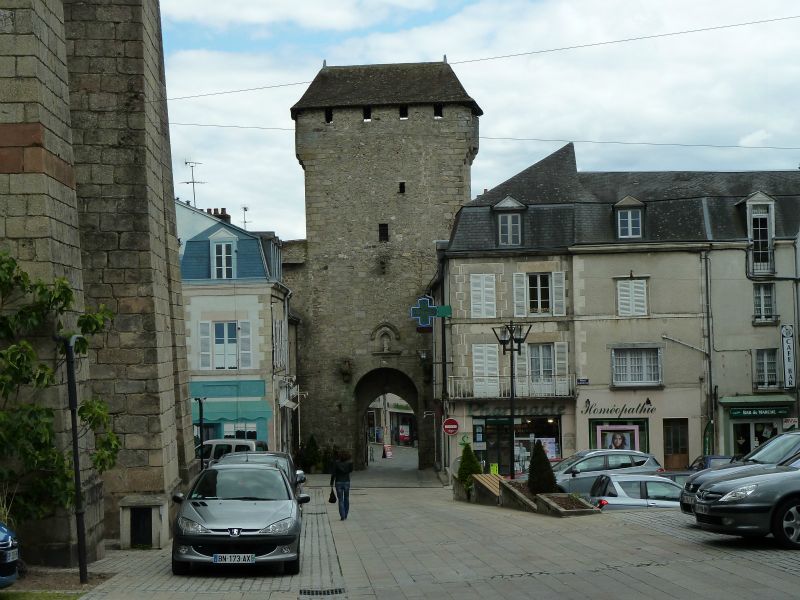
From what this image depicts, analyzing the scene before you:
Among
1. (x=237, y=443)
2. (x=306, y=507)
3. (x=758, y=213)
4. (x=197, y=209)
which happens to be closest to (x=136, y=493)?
(x=306, y=507)

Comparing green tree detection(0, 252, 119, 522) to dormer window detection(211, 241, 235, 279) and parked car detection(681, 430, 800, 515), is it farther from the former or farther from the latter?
dormer window detection(211, 241, 235, 279)

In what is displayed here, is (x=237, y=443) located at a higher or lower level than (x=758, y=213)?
lower

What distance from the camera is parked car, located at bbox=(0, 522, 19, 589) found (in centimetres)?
981

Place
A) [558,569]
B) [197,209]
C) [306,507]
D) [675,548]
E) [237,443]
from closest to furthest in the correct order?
[558,569]
[675,548]
[306,507]
[237,443]
[197,209]

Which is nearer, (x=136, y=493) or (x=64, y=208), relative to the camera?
(x=64, y=208)

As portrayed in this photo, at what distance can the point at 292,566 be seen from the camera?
513 inches

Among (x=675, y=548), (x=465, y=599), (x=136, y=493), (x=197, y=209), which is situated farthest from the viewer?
(x=197, y=209)

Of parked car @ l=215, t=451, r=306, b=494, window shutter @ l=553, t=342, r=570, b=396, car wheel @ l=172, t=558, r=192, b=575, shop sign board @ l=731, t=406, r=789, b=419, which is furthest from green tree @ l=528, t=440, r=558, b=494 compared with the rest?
shop sign board @ l=731, t=406, r=789, b=419

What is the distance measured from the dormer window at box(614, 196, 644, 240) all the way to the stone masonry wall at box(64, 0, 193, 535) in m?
22.8

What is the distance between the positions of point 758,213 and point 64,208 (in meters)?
28.0

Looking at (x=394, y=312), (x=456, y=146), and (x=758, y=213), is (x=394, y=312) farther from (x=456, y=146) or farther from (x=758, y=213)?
(x=758, y=213)

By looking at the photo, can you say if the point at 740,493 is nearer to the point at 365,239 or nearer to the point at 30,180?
the point at 30,180

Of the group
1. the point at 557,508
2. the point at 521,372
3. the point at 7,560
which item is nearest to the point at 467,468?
the point at 557,508

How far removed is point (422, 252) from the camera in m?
45.4
